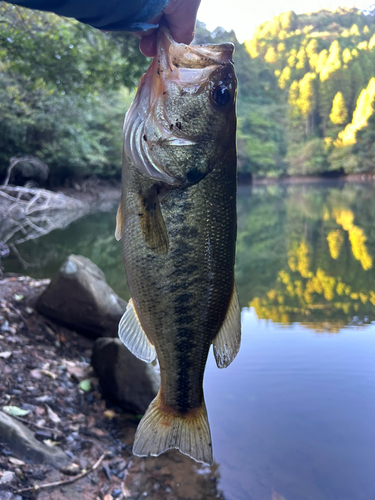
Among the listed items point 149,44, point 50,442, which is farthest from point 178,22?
point 50,442

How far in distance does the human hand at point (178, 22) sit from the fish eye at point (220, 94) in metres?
0.27

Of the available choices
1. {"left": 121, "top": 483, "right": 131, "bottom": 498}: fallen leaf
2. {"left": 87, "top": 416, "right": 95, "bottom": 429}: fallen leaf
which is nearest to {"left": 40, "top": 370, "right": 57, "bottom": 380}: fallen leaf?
{"left": 87, "top": 416, "right": 95, "bottom": 429}: fallen leaf

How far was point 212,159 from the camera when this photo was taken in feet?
4.92

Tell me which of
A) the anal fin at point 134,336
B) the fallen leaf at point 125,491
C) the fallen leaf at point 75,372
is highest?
the anal fin at point 134,336

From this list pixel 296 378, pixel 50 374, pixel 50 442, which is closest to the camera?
pixel 50 442

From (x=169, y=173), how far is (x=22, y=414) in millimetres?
2591

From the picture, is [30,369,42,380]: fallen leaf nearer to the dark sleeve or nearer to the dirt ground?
the dirt ground

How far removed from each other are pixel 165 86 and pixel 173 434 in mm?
1510

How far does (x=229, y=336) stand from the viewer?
1722 millimetres

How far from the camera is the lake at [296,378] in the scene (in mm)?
3322

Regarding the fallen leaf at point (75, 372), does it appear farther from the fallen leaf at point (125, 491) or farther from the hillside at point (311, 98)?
the hillside at point (311, 98)

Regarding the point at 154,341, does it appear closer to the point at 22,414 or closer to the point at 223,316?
the point at 223,316

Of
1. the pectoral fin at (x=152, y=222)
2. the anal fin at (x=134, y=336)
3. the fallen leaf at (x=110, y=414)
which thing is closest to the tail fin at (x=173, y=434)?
the anal fin at (x=134, y=336)

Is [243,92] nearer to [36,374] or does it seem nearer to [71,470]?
[36,374]
